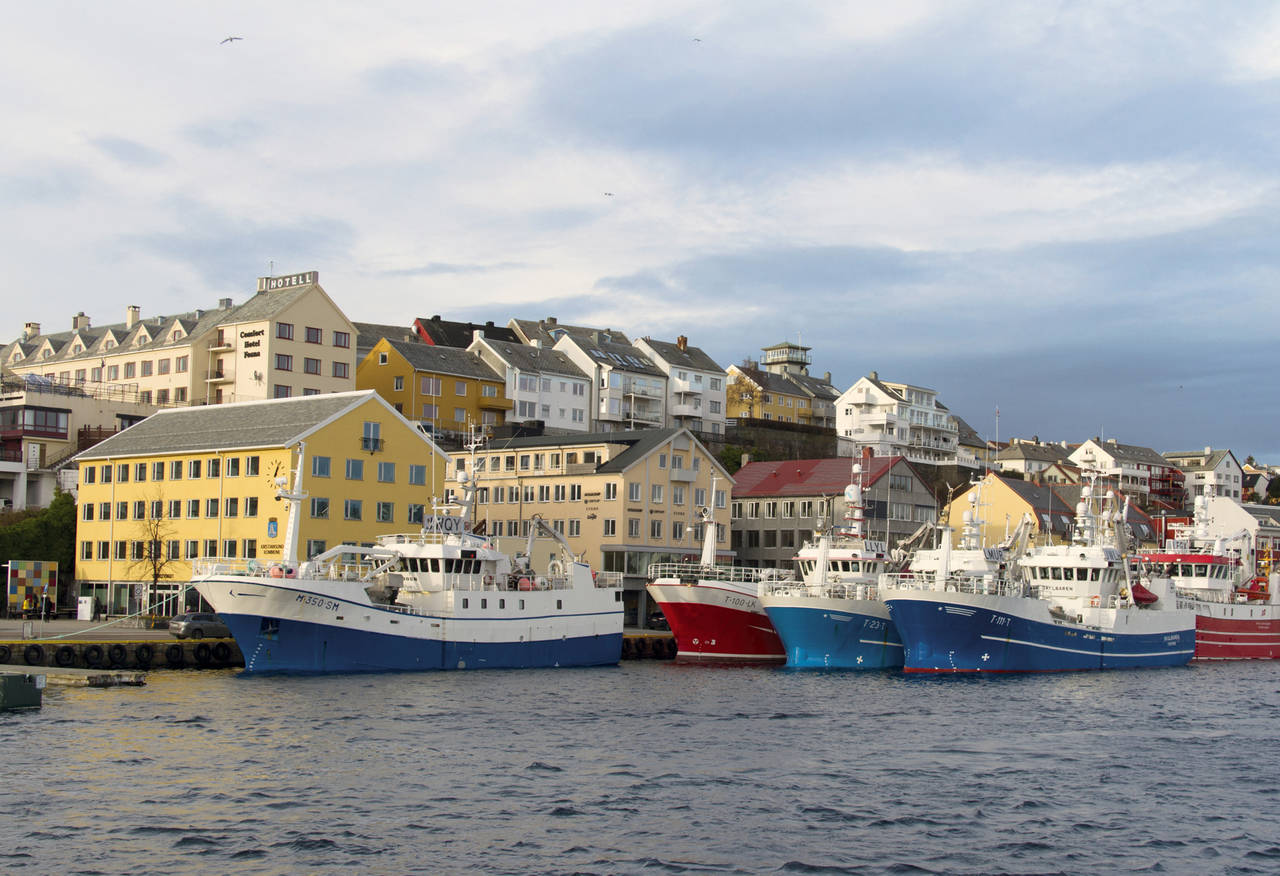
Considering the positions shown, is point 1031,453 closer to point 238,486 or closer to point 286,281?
point 286,281

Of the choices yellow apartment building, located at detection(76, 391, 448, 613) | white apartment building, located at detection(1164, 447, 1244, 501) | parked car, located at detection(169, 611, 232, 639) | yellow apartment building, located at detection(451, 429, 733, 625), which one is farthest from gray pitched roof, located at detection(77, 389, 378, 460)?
white apartment building, located at detection(1164, 447, 1244, 501)

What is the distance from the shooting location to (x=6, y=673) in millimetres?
37875

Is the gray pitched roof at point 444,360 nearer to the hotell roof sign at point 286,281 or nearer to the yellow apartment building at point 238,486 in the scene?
the hotell roof sign at point 286,281

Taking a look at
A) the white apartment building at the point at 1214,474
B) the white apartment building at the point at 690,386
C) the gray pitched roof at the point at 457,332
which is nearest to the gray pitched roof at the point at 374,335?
the gray pitched roof at the point at 457,332

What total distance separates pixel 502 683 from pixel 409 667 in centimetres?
450

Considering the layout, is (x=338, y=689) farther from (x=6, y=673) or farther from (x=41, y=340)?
(x=41, y=340)

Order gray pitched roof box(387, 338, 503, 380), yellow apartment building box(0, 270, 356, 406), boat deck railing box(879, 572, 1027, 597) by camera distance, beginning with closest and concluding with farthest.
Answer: boat deck railing box(879, 572, 1027, 597)
yellow apartment building box(0, 270, 356, 406)
gray pitched roof box(387, 338, 503, 380)

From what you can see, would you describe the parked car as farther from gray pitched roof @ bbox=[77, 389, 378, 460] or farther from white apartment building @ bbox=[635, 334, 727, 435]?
white apartment building @ bbox=[635, 334, 727, 435]

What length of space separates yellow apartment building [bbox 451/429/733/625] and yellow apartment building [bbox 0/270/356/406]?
467 inches

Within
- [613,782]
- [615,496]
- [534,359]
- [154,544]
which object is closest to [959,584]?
[615,496]

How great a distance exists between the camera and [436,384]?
100688mm

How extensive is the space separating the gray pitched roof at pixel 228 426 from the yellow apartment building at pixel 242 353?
40.1ft

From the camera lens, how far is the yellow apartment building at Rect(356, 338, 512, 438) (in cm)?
9881

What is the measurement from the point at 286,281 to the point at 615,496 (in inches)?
1163
